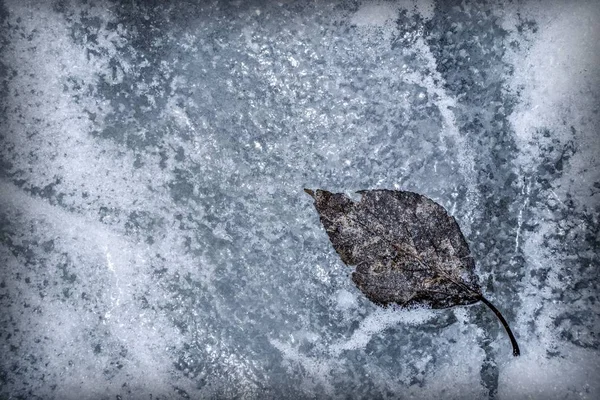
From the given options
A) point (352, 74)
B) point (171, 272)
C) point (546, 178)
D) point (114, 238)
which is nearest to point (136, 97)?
point (114, 238)

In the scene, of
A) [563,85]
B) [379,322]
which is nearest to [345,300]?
[379,322]

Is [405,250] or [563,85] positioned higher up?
[563,85]

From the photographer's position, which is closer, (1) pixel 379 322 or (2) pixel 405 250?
(2) pixel 405 250

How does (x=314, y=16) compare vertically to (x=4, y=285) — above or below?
above

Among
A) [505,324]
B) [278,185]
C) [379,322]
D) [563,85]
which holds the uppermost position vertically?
[563,85]

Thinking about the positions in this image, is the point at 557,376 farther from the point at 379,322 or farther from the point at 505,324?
the point at 379,322

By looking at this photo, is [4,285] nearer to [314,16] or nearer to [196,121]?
[196,121]
